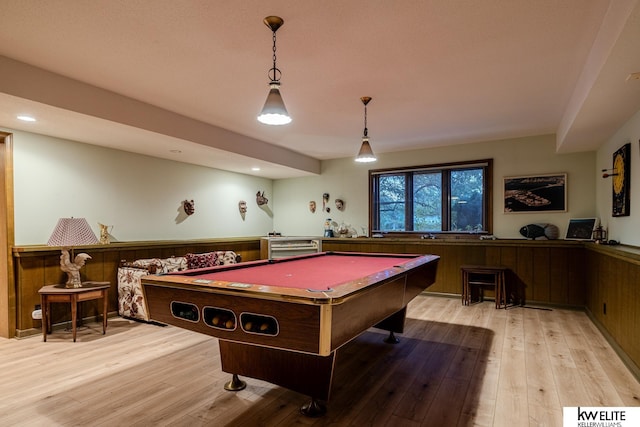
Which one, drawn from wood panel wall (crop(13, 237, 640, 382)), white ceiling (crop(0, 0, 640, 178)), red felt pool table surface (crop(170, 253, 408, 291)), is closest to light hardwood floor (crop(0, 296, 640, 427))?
wood panel wall (crop(13, 237, 640, 382))

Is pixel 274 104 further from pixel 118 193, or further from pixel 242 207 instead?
pixel 242 207

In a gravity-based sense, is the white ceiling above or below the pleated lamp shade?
Result: above

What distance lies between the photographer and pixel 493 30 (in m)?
2.38

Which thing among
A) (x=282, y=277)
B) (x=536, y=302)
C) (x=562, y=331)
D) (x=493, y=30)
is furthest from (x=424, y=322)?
(x=493, y=30)

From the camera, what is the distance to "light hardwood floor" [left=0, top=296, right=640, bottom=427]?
2154 millimetres

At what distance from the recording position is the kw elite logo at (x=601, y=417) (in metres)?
2.08

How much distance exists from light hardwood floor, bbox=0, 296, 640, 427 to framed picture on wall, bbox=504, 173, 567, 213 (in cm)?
197

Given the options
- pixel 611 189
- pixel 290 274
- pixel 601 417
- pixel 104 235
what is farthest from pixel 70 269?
pixel 611 189

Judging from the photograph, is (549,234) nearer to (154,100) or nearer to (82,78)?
(154,100)

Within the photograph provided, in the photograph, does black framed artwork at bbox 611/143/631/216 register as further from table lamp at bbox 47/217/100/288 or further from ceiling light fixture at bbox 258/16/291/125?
table lamp at bbox 47/217/100/288

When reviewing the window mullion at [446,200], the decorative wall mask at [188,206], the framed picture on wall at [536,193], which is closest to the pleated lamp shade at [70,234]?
the decorative wall mask at [188,206]

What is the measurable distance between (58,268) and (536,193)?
6.56m

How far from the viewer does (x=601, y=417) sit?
2.13 m

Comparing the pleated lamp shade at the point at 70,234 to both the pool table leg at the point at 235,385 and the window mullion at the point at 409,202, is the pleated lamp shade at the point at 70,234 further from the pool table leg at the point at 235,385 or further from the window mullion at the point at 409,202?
the window mullion at the point at 409,202
